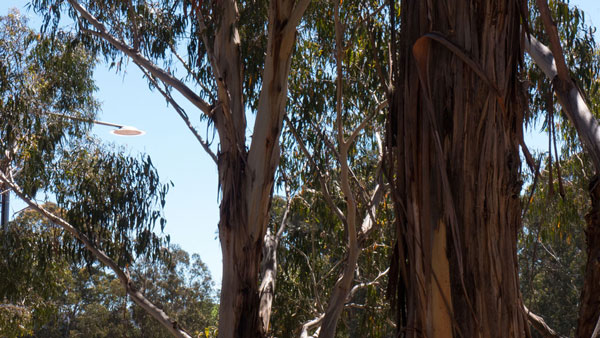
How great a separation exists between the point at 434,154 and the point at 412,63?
0.20 meters

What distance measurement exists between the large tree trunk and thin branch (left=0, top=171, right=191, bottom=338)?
5240mm

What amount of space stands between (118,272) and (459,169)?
607 centimetres

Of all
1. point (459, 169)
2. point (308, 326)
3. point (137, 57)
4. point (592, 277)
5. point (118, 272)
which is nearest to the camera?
point (459, 169)

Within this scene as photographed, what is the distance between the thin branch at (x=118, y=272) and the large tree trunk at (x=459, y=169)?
5240 mm

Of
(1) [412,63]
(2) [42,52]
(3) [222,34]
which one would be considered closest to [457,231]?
(1) [412,63]

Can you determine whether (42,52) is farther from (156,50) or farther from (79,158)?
(156,50)

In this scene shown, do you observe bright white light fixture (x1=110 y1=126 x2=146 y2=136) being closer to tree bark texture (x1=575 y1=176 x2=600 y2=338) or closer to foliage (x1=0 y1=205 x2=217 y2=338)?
tree bark texture (x1=575 y1=176 x2=600 y2=338)

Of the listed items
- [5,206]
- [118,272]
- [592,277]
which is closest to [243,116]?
[118,272]

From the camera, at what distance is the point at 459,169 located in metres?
1.29

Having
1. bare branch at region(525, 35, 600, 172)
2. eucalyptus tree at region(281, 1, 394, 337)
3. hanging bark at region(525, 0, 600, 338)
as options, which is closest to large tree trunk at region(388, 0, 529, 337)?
hanging bark at region(525, 0, 600, 338)

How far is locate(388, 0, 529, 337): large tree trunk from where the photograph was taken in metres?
1.24

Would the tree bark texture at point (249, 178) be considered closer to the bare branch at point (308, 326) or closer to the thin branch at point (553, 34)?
the bare branch at point (308, 326)

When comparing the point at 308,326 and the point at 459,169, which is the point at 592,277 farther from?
the point at 308,326

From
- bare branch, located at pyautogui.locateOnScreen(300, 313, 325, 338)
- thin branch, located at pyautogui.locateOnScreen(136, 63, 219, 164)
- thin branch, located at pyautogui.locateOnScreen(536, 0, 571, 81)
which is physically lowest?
thin branch, located at pyautogui.locateOnScreen(536, 0, 571, 81)
